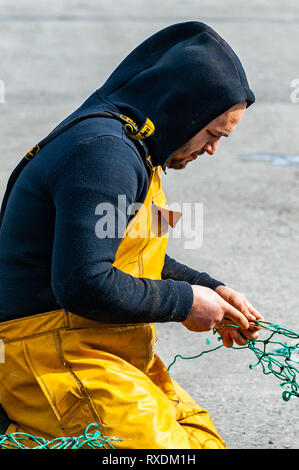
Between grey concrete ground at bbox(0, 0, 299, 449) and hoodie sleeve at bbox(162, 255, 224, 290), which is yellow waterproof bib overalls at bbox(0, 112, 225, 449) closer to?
hoodie sleeve at bbox(162, 255, 224, 290)

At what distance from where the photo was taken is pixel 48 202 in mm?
2145

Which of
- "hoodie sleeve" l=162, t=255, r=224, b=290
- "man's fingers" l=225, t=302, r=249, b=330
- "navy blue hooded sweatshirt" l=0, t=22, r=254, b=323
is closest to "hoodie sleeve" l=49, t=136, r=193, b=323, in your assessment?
"navy blue hooded sweatshirt" l=0, t=22, r=254, b=323

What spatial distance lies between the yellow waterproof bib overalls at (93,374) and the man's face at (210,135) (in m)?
0.11

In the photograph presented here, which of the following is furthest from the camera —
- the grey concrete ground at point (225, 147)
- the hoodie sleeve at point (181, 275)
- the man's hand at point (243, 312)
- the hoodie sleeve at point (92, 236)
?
the grey concrete ground at point (225, 147)

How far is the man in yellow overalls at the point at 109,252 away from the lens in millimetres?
2037

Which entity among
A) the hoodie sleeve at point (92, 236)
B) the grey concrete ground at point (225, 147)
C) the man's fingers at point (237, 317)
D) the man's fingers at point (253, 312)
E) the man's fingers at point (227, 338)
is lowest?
the grey concrete ground at point (225, 147)

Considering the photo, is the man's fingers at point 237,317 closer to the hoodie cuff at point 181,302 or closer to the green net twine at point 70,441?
the hoodie cuff at point 181,302

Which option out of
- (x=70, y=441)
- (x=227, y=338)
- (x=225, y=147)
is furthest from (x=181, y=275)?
(x=225, y=147)

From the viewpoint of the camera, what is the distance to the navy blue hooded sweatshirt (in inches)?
79.3

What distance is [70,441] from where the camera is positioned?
86.6 inches

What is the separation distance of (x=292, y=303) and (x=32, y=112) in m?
4.12

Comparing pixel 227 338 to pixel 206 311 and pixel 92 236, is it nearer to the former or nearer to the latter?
pixel 206 311

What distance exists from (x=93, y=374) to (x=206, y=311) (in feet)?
1.22

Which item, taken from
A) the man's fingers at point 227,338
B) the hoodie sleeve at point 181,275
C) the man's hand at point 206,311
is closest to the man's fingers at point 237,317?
the man's hand at point 206,311
